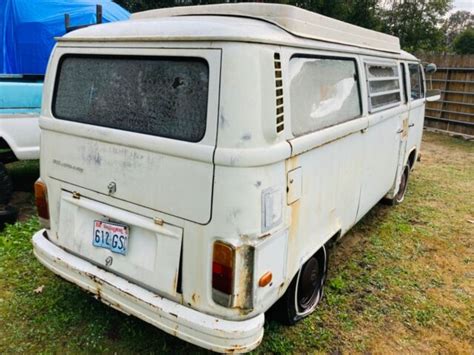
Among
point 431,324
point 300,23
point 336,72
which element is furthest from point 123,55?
point 431,324

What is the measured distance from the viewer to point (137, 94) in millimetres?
2275

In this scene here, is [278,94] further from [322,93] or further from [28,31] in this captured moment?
[28,31]

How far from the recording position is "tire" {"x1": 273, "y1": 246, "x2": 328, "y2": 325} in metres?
2.73

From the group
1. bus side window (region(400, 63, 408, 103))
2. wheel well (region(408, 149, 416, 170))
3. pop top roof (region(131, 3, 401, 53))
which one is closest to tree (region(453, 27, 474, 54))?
wheel well (region(408, 149, 416, 170))

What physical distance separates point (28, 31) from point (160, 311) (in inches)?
267

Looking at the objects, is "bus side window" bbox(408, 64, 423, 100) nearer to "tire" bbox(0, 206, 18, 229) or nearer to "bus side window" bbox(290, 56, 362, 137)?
"bus side window" bbox(290, 56, 362, 137)

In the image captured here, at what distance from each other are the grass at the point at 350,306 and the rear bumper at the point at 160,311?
453 mm

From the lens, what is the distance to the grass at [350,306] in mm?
2691

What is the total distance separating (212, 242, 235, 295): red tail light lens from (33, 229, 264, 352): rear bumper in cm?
18

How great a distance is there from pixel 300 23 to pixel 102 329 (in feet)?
7.91

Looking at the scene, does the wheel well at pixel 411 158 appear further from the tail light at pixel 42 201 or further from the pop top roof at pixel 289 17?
the tail light at pixel 42 201

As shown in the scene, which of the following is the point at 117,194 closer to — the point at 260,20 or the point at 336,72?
the point at 260,20

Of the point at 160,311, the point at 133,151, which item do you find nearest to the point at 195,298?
the point at 160,311

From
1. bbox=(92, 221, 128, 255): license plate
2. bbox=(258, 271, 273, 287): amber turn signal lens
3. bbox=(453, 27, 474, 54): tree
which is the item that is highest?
bbox=(453, 27, 474, 54): tree
